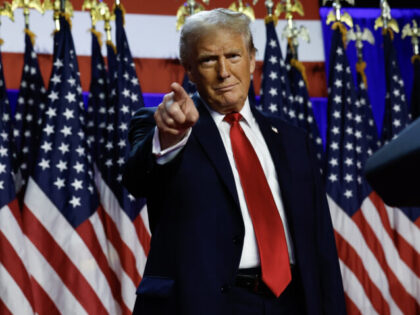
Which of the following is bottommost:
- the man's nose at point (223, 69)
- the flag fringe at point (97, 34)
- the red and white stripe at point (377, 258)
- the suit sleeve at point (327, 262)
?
the red and white stripe at point (377, 258)

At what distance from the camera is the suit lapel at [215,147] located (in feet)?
4.81

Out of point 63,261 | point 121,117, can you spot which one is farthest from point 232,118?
point 121,117

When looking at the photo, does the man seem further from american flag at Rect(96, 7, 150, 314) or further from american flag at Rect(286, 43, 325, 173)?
american flag at Rect(286, 43, 325, 173)

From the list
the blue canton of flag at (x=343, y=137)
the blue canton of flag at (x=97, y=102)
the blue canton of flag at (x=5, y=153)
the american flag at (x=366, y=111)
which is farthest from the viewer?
the american flag at (x=366, y=111)

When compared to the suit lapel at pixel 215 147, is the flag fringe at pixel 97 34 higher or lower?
higher

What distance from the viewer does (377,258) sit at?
389 cm

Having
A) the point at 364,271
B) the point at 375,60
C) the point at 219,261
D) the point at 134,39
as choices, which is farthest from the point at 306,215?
the point at 375,60

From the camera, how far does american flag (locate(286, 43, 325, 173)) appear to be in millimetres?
4062

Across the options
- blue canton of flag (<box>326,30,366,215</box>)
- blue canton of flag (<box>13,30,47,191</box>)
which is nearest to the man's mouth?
blue canton of flag (<box>13,30,47,191</box>)

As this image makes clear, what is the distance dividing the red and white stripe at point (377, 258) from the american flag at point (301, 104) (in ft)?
1.36

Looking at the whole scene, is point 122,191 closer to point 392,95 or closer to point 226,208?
point 392,95

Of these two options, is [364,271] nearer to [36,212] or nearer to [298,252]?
[36,212]

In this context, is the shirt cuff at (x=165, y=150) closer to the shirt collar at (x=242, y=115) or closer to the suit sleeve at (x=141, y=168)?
the suit sleeve at (x=141, y=168)

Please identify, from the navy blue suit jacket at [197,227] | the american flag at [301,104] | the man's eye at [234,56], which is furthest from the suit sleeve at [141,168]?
the american flag at [301,104]
